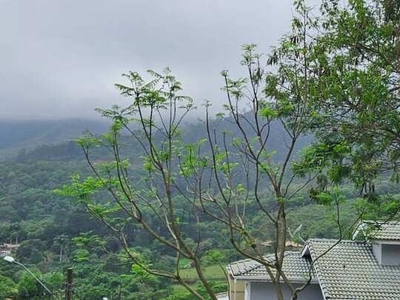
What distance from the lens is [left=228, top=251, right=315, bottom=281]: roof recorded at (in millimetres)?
12453

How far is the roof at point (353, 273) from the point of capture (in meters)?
11.4

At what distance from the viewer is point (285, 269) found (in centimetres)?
1280

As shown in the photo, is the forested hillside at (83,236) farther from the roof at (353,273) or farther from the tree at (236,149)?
the roof at (353,273)

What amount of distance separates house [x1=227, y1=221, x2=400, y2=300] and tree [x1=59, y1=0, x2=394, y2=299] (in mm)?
5801

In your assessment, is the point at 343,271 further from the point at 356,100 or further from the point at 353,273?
the point at 356,100

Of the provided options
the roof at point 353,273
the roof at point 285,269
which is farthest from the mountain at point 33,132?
the roof at point 353,273

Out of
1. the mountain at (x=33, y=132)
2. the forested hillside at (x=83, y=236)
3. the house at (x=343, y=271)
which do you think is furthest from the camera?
the mountain at (x=33, y=132)

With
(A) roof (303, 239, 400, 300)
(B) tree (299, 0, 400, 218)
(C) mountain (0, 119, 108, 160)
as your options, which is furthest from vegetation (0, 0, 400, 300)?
(C) mountain (0, 119, 108, 160)

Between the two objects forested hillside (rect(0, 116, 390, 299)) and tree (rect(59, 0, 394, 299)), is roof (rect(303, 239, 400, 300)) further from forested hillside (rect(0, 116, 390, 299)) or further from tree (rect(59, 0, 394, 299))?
tree (rect(59, 0, 394, 299))

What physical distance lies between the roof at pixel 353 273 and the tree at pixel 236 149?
220 inches

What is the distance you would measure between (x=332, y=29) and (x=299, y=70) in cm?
81

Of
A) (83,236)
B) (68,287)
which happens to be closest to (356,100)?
(83,236)

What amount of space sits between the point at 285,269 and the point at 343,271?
4.67 ft

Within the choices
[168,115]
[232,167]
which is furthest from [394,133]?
[168,115]
